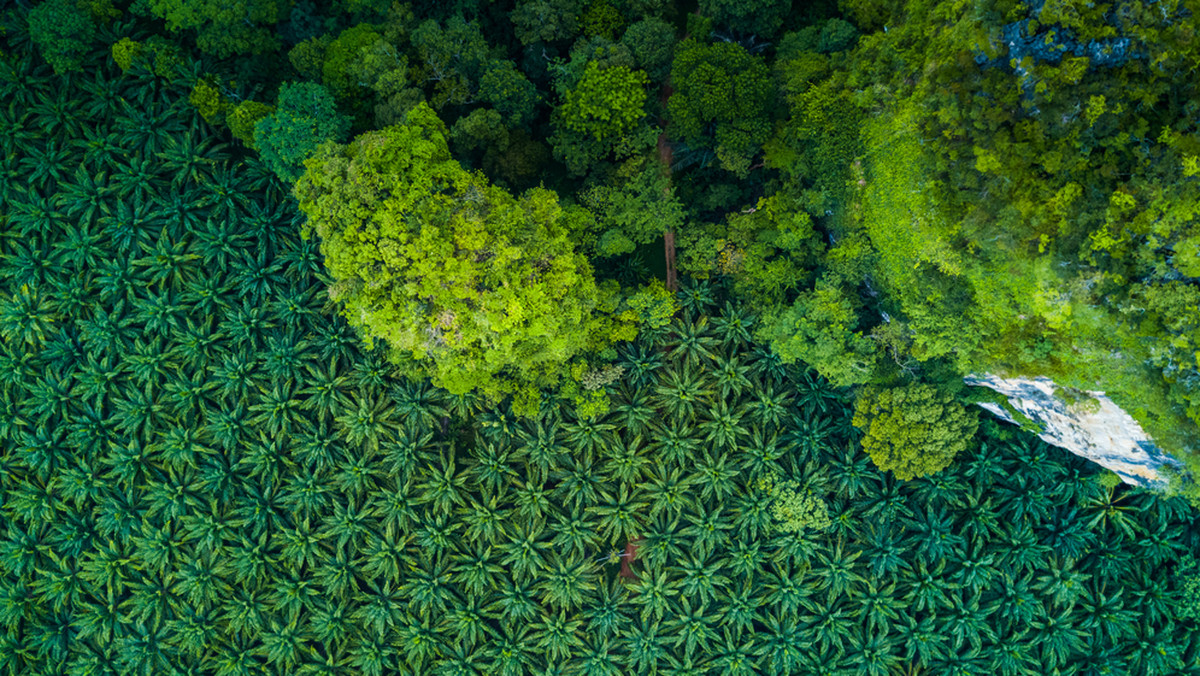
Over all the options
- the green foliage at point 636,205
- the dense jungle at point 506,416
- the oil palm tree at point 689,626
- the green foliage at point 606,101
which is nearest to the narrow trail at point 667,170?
the dense jungle at point 506,416

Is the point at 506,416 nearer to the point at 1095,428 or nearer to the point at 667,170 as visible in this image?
the point at 667,170

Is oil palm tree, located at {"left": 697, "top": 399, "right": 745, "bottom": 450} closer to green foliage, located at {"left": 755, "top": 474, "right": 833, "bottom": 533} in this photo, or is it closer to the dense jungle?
the dense jungle

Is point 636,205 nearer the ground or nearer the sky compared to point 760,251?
nearer the sky

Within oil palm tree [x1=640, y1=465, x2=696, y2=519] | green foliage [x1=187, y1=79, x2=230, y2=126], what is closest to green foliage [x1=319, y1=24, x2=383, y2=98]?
green foliage [x1=187, y1=79, x2=230, y2=126]

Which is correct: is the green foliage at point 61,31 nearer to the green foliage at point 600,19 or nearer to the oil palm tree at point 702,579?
the green foliage at point 600,19

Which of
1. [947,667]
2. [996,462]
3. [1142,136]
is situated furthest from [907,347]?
[947,667]

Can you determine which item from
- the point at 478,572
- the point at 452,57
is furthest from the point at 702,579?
the point at 452,57
